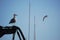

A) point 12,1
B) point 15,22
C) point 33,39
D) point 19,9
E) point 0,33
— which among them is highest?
point 12,1

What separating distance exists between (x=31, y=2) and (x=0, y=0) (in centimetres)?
49

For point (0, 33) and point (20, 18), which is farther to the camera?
point (20, 18)

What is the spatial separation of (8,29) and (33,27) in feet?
1.35

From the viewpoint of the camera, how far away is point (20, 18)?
1.87 meters

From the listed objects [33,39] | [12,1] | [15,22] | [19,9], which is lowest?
[33,39]

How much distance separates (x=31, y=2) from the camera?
194 centimetres

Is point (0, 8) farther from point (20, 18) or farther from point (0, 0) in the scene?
point (20, 18)

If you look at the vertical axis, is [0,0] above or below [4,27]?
above

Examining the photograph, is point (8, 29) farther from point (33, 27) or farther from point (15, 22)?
point (33, 27)

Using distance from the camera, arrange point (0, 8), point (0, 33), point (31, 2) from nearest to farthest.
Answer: point (0, 33) → point (0, 8) → point (31, 2)

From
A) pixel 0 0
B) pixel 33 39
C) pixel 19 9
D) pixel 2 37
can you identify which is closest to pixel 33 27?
pixel 33 39

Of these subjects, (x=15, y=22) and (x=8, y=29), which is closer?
(x=8, y=29)

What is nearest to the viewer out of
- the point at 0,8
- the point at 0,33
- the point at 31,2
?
the point at 0,33

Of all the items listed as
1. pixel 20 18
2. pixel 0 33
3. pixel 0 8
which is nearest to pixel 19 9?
pixel 20 18
